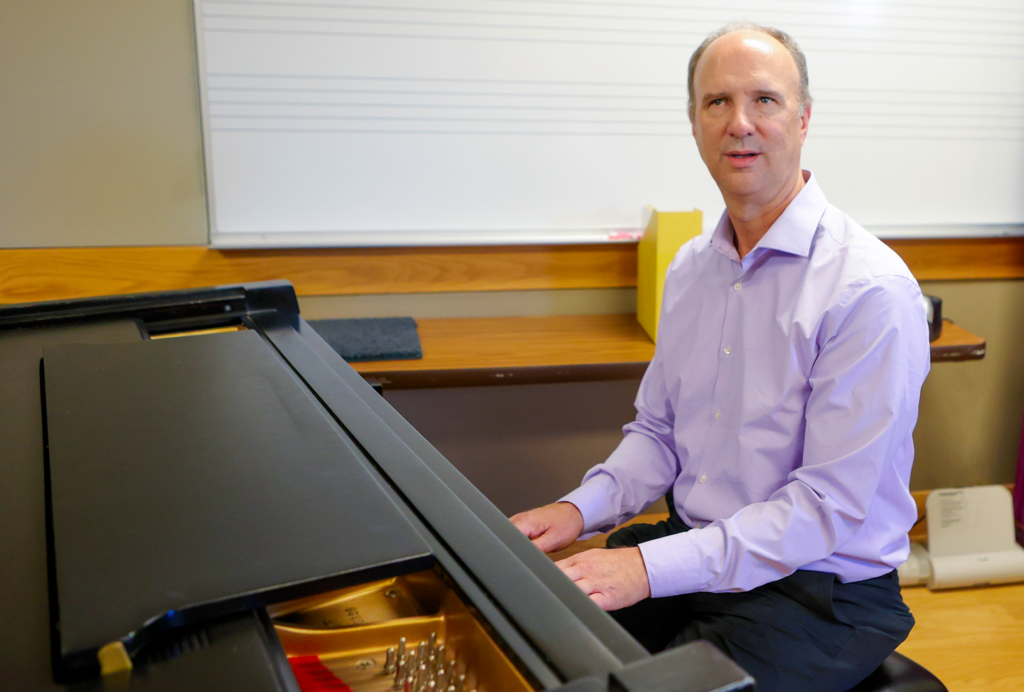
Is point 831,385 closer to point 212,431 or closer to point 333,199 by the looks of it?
point 212,431

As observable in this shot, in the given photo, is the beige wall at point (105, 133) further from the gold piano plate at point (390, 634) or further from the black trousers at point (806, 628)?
the gold piano plate at point (390, 634)

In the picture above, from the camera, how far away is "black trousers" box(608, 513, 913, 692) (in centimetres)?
107

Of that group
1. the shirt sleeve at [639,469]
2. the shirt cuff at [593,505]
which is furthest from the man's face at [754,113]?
the shirt cuff at [593,505]

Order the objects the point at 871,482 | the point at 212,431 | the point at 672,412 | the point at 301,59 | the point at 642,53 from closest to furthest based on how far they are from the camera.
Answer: the point at 212,431, the point at 871,482, the point at 672,412, the point at 301,59, the point at 642,53

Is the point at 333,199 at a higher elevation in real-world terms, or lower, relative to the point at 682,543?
higher

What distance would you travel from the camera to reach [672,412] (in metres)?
1.45

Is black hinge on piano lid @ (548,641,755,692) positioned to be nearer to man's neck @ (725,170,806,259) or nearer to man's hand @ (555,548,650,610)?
man's hand @ (555,548,650,610)

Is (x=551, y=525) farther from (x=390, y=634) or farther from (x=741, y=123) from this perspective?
(x=741, y=123)

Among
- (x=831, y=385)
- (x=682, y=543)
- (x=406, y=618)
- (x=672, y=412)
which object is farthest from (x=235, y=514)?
(x=672, y=412)

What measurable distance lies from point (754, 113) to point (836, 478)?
0.57 m

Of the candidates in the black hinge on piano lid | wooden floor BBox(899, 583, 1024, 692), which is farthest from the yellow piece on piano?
wooden floor BBox(899, 583, 1024, 692)

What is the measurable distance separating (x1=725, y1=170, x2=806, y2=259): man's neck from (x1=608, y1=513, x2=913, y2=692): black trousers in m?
0.54

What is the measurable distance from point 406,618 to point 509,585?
0.14 m

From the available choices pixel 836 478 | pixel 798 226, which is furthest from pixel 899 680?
pixel 798 226
